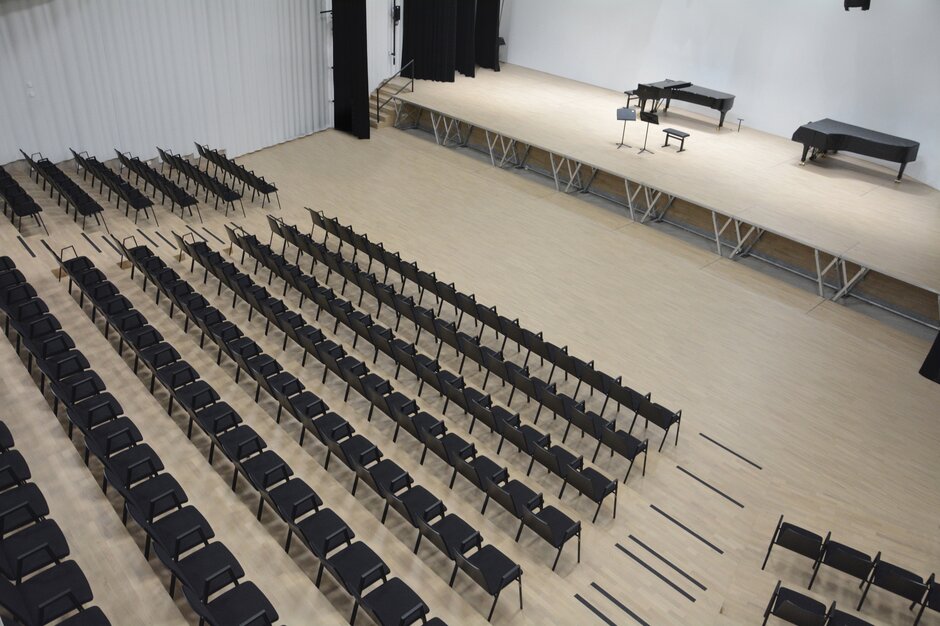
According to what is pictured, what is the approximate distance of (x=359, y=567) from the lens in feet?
16.4

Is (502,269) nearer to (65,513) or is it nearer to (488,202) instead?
(488,202)

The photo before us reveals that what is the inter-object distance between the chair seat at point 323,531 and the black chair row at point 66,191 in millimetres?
6523

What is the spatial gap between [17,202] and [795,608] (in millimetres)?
10221

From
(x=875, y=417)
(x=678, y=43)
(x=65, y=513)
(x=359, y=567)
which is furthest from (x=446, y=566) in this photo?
(x=678, y=43)

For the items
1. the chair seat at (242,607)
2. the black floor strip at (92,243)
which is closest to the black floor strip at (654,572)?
the chair seat at (242,607)

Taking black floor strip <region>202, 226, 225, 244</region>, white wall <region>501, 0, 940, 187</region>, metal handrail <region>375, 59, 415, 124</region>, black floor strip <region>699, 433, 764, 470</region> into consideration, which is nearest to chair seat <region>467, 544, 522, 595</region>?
black floor strip <region>699, 433, 764, 470</region>

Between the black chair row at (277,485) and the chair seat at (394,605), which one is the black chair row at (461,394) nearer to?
the black chair row at (277,485)

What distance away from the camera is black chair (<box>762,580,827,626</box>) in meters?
4.95

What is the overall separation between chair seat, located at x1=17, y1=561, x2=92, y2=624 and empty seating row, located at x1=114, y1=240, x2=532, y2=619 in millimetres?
2081

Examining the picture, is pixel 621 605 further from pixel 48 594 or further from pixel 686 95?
pixel 686 95

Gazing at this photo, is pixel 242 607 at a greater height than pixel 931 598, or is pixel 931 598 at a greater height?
pixel 242 607

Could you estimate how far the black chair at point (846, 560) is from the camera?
18.1ft

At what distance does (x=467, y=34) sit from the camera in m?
16.7

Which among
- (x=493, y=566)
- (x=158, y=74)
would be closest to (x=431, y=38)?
(x=158, y=74)
